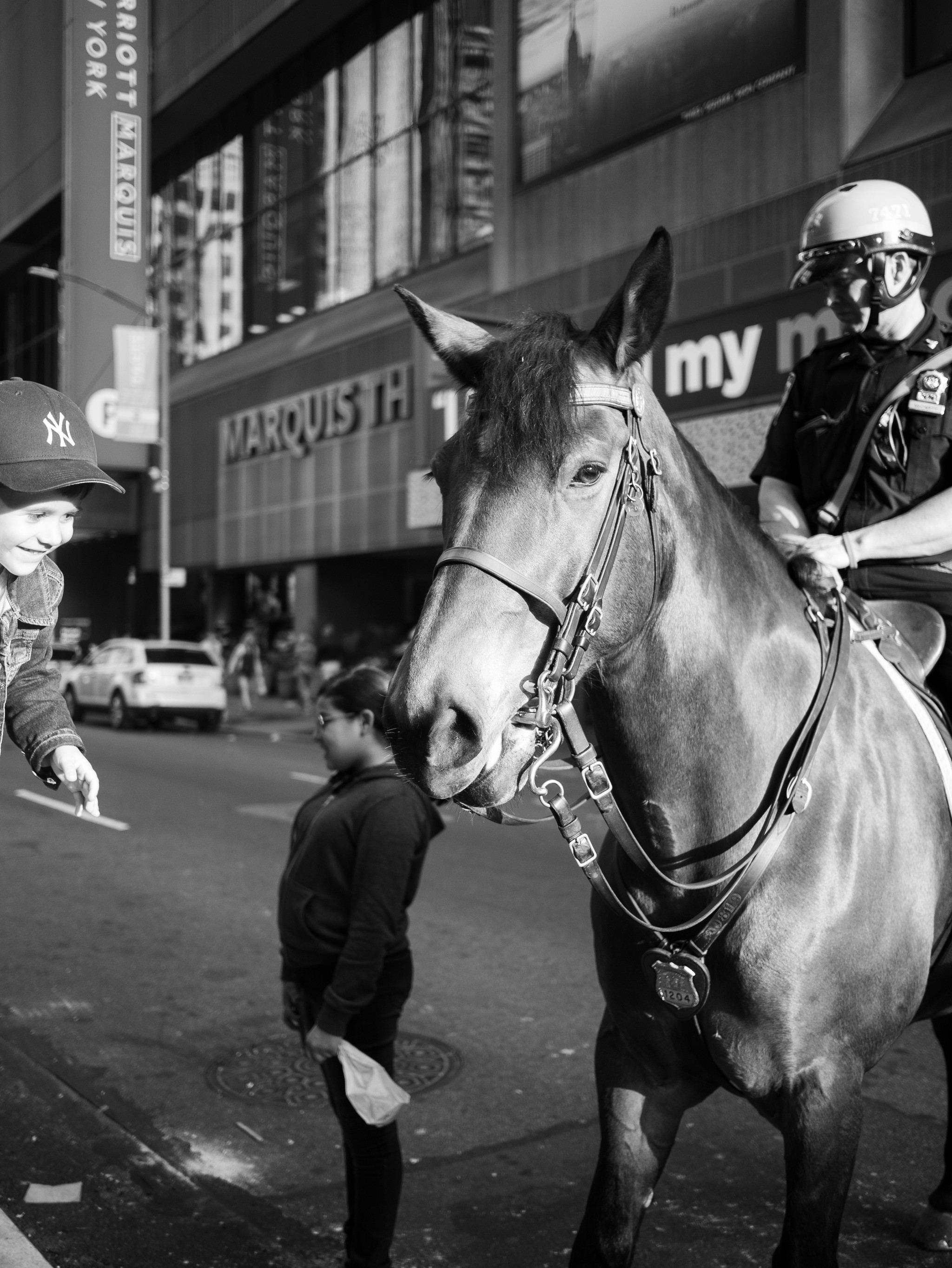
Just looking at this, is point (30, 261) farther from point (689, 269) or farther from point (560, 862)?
point (560, 862)

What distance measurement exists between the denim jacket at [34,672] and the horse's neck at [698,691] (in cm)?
121

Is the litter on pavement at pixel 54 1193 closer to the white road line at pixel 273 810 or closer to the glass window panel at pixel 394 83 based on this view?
the white road line at pixel 273 810

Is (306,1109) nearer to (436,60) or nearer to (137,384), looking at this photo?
(436,60)

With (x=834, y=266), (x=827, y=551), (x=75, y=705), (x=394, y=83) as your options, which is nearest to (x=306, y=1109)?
(x=827, y=551)

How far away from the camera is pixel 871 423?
10.1ft

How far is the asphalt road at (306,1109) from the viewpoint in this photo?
377 centimetres

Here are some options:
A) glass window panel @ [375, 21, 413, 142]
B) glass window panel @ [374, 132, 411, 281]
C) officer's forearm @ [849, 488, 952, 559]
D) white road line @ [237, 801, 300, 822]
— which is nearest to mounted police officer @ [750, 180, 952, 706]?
officer's forearm @ [849, 488, 952, 559]

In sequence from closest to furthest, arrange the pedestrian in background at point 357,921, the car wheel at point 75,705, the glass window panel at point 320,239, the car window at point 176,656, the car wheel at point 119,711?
the pedestrian in background at point 357,921 → the car wheel at point 119,711 → the car window at point 176,656 → the car wheel at point 75,705 → the glass window panel at point 320,239

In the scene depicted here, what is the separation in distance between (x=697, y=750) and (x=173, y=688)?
2168 centimetres

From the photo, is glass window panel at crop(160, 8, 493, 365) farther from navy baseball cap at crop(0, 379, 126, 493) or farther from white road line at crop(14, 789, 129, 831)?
navy baseball cap at crop(0, 379, 126, 493)

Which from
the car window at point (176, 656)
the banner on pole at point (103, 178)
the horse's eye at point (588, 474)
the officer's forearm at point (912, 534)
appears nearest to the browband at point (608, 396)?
the horse's eye at point (588, 474)

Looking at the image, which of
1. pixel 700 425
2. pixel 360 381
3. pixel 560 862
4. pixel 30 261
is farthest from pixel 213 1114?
pixel 30 261

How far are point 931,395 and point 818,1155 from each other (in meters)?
1.82

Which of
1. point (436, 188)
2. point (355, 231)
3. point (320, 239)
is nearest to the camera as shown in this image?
point (436, 188)
